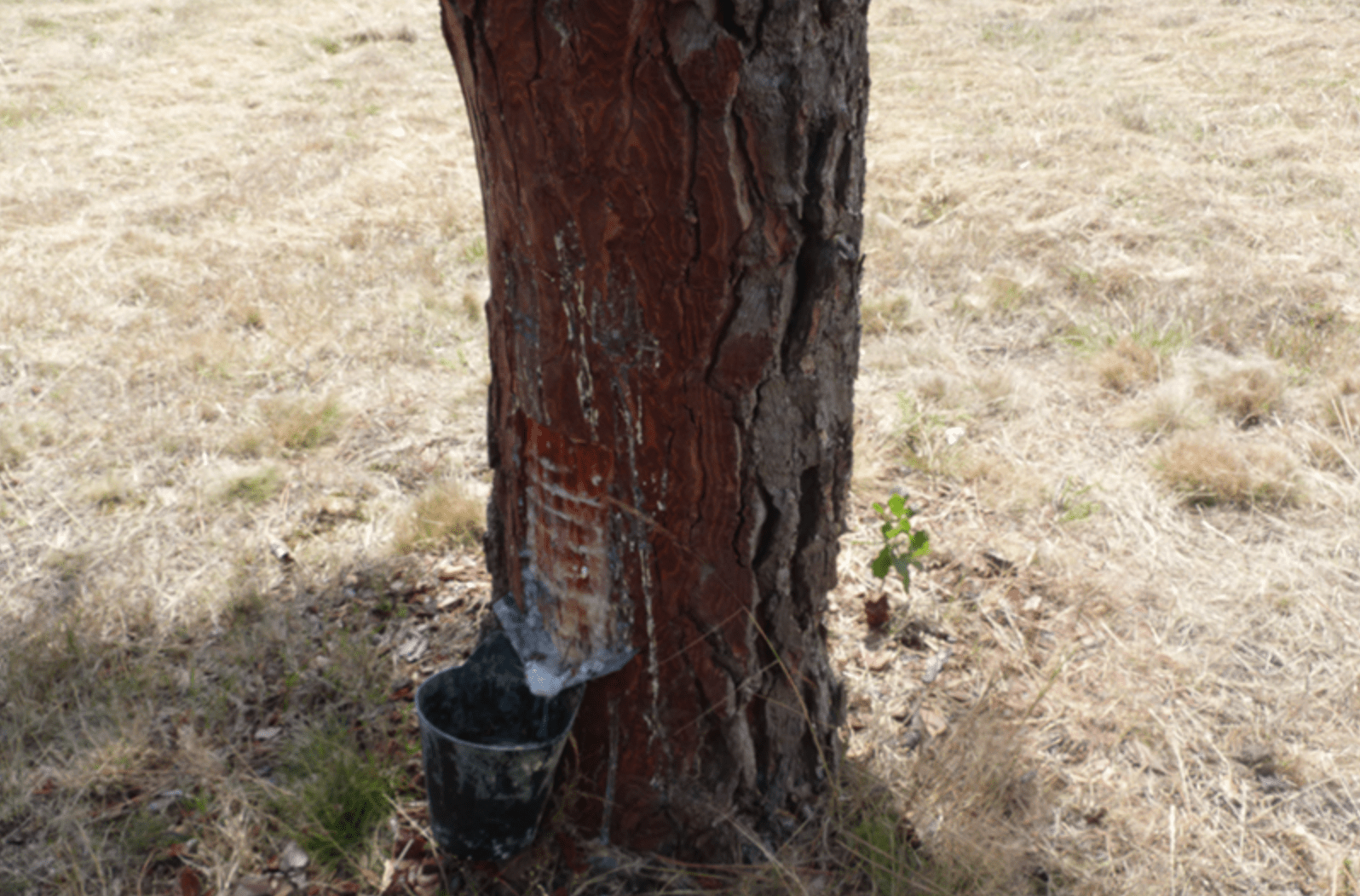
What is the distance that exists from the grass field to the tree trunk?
32 centimetres

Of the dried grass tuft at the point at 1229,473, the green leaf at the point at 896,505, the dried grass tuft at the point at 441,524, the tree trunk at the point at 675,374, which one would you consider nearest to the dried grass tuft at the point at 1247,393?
the dried grass tuft at the point at 1229,473

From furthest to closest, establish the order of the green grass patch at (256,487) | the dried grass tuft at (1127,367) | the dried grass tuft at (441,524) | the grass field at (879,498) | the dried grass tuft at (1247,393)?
the dried grass tuft at (1127,367) < the dried grass tuft at (1247,393) < the green grass patch at (256,487) < the dried grass tuft at (441,524) < the grass field at (879,498)

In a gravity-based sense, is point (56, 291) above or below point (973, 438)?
above

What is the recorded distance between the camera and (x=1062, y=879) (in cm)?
184

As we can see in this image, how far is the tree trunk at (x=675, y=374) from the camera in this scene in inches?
48.0

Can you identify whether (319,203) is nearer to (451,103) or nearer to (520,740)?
(451,103)

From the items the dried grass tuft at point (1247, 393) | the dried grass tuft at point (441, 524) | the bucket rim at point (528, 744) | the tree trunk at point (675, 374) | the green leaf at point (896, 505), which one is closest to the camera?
the tree trunk at point (675, 374)

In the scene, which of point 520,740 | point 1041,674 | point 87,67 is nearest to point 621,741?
point 520,740

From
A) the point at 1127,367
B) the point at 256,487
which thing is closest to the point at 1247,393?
the point at 1127,367

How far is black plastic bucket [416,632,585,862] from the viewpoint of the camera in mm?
1608

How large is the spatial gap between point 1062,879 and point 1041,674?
626 millimetres

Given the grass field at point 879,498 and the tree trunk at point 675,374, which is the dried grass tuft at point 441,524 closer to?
the grass field at point 879,498

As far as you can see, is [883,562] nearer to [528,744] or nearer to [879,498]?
[879,498]

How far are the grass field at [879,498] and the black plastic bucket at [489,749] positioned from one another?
0.74 feet
